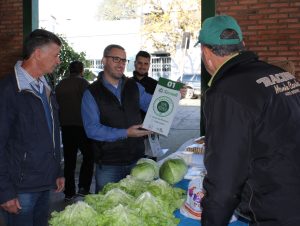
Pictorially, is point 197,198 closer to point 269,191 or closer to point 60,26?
point 269,191

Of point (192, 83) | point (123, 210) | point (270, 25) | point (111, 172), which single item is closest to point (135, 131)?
point (111, 172)

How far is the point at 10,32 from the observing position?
7.86 m

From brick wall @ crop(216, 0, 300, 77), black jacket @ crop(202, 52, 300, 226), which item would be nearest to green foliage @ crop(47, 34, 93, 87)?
brick wall @ crop(216, 0, 300, 77)

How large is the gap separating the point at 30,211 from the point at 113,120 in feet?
3.32

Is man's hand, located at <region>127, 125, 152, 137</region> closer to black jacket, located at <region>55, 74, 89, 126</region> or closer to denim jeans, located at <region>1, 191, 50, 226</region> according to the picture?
→ denim jeans, located at <region>1, 191, 50, 226</region>

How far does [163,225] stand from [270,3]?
4.72 m

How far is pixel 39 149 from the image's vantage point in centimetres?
287

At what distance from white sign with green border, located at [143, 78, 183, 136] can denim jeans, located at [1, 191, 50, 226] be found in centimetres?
99

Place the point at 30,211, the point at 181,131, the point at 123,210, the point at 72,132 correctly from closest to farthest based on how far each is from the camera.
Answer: the point at 123,210
the point at 30,211
the point at 72,132
the point at 181,131

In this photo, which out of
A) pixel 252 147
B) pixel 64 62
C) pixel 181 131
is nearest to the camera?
pixel 252 147

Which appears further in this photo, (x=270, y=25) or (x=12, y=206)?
(x=270, y=25)

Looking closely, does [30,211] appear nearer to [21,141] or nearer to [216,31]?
[21,141]

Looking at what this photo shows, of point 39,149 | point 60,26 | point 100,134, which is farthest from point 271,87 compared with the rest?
A: point 60,26

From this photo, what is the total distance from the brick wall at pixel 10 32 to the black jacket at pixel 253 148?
6667 millimetres
